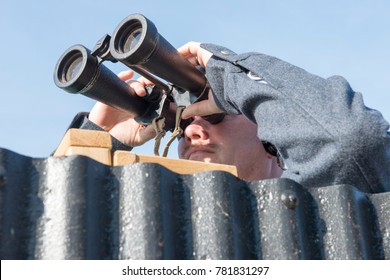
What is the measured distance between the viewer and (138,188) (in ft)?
3.44

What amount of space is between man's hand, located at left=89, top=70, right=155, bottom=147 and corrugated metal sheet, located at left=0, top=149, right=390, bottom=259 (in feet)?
3.75

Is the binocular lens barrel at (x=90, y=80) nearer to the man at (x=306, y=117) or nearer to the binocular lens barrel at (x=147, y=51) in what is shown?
the binocular lens barrel at (x=147, y=51)

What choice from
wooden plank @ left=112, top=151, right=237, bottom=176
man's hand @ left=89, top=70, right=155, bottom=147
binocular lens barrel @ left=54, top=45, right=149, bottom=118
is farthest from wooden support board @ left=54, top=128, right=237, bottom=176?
man's hand @ left=89, top=70, right=155, bottom=147

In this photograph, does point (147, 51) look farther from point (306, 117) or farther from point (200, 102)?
point (306, 117)

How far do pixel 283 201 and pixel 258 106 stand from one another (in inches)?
18.6

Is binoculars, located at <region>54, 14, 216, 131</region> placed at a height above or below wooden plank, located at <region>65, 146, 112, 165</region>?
above

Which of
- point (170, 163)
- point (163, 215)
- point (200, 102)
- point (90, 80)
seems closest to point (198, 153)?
point (200, 102)

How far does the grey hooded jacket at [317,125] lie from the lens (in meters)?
1.46

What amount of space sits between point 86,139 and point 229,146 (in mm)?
1143

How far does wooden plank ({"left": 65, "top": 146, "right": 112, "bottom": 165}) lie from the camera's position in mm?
1136

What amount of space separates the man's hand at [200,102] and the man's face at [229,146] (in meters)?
0.22

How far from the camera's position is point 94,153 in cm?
114

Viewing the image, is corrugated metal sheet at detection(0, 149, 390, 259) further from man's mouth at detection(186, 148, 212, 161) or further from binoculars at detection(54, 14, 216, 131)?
man's mouth at detection(186, 148, 212, 161)

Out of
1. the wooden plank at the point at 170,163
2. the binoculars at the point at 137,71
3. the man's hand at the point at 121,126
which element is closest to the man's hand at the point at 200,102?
the binoculars at the point at 137,71
